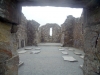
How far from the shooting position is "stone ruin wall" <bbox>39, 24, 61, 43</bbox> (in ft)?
58.1

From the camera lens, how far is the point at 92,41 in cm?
198

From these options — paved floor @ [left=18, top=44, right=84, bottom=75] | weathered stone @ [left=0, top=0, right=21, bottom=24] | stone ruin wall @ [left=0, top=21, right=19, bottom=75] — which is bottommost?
paved floor @ [left=18, top=44, right=84, bottom=75]

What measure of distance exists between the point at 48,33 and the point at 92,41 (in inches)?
651

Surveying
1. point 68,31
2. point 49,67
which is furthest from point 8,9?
point 68,31

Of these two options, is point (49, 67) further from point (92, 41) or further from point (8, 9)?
point (8, 9)

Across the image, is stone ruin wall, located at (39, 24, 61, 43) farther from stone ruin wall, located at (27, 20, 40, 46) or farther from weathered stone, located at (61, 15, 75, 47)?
weathered stone, located at (61, 15, 75, 47)

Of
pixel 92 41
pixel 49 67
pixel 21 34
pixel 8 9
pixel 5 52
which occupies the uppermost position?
pixel 8 9

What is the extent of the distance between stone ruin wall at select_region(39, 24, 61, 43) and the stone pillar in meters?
15.3

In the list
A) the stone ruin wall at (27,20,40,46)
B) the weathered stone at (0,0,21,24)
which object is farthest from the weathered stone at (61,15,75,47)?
the weathered stone at (0,0,21,24)

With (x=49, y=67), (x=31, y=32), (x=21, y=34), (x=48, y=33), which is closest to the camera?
(x=49, y=67)

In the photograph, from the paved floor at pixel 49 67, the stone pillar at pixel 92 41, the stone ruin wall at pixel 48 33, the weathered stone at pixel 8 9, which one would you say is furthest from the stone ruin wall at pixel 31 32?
the stone pillar at pixel 92 41

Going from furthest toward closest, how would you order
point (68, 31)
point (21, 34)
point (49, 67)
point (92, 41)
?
point (68, 31) < point (21, 34) < point (49, 67) < point (92, 41)

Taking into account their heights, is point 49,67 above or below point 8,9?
below

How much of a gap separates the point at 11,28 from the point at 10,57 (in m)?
0.59
